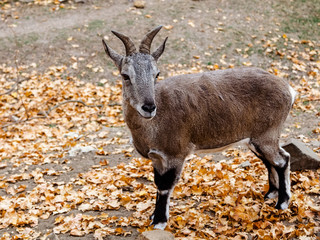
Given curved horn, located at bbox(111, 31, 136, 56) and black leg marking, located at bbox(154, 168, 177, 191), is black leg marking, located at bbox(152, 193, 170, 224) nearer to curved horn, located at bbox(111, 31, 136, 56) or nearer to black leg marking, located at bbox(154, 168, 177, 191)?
black leg marking, located at bbox(154, 168, 177, 191)

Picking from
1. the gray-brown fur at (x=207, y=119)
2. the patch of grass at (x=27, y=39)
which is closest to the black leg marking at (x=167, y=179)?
the gray-brown fur at (x=207, y=119)

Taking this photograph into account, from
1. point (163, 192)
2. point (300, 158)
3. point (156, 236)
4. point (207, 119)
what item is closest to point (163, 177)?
point (163, 192)

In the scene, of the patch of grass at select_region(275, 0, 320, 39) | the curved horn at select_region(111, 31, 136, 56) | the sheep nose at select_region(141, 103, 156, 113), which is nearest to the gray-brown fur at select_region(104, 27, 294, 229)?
the curved horn at select_region(111, 31, 136, 56)

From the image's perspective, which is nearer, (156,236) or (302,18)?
(156,236)

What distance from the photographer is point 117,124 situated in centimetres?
918

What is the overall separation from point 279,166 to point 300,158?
1.10 metres

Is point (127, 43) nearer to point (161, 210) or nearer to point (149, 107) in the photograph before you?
point (149, 107)

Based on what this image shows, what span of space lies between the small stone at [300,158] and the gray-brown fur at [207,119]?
0.93 m

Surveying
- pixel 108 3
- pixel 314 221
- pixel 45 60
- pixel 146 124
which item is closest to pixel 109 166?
pixel 146 124

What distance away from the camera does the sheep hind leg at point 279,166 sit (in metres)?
4.79

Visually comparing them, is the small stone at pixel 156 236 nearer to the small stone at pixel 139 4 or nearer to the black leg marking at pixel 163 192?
the black leg marking at pixel 163 192

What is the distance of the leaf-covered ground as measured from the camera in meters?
4.87

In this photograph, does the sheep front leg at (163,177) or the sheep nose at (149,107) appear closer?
the sheep nose at (149,107)

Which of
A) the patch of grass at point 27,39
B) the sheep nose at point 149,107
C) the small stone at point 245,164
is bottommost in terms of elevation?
the patch of grass at point 27,39
